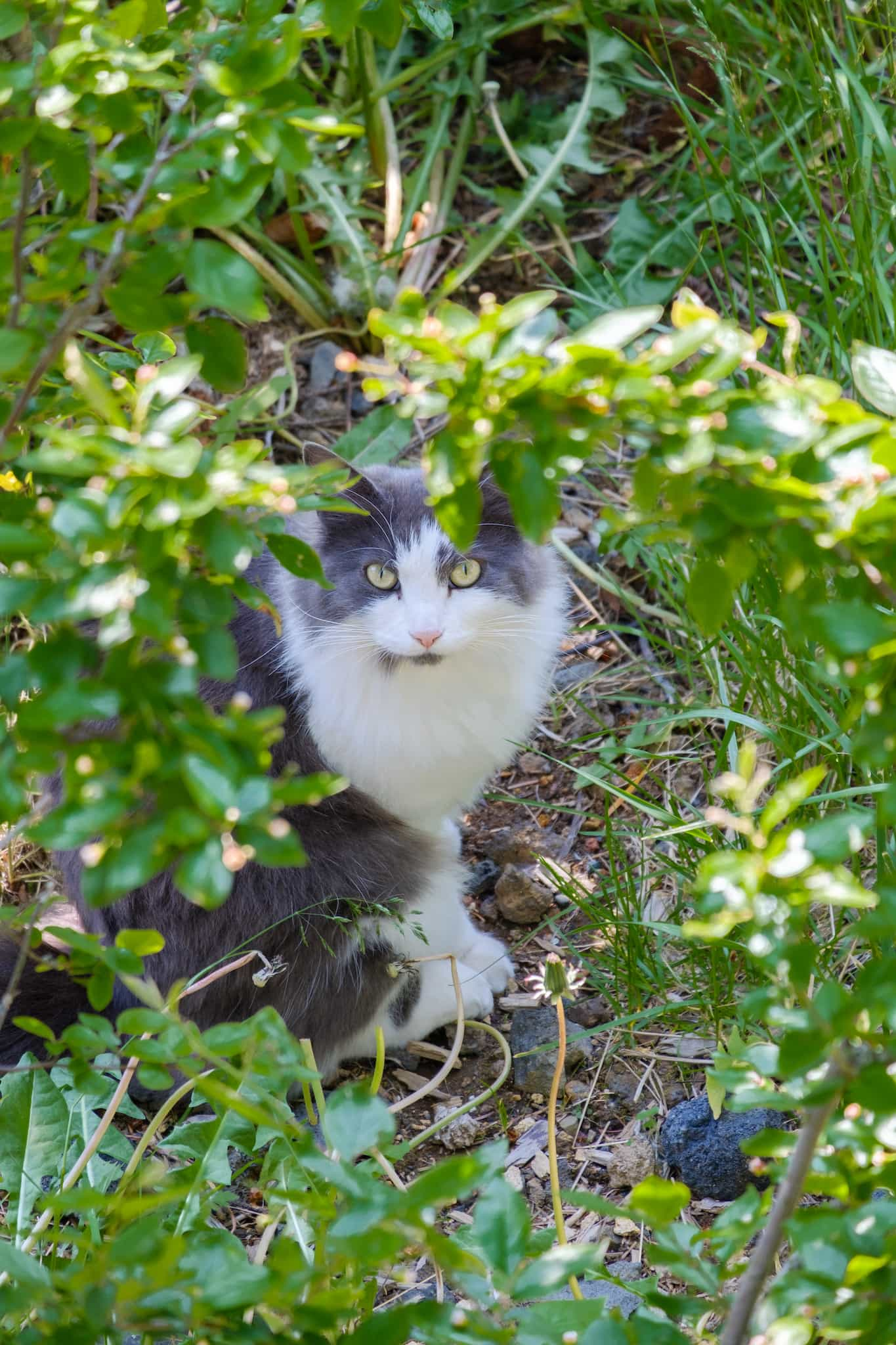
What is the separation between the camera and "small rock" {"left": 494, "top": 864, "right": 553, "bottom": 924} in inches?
101

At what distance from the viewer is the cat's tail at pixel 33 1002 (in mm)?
2012

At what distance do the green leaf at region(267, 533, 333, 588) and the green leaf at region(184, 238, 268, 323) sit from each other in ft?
0.64

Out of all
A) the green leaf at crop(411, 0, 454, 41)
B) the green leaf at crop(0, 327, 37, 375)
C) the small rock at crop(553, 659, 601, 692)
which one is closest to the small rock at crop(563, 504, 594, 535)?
the small rock at crop(553, 659, 601, 692)

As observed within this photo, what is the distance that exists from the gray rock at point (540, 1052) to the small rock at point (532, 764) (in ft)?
2.11

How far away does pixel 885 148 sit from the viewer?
2.22 metres

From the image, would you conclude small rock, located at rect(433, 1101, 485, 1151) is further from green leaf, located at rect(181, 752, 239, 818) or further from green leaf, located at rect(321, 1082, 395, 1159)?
green leaf, located at rect(181, 752, 239, 818)

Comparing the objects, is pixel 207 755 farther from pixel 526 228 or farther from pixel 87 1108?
pixel 526 228

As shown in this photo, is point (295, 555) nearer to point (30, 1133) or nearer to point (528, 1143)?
point (30, 1133)

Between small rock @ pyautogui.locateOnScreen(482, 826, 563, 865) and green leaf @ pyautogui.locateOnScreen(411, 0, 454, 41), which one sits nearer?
green leaf @ pyautogui.locateOnScreen(411, 0, 454, 41)

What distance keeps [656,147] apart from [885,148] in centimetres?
147

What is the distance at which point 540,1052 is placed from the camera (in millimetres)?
2199

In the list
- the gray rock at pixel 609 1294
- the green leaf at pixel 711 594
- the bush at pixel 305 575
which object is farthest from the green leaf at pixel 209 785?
the gray rock at pixel 609 1294

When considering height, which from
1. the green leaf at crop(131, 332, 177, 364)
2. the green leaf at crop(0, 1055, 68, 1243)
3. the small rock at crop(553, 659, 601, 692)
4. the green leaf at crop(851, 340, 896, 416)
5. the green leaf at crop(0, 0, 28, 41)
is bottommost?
the small rock at crop(553, 659, 601, 692)

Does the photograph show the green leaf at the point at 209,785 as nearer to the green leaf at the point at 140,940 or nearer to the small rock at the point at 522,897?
the green leaf at the point at 140,940
